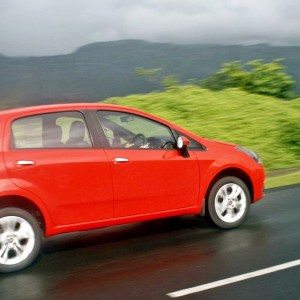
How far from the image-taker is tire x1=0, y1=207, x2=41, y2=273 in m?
6.97

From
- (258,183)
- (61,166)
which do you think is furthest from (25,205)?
(258,183)

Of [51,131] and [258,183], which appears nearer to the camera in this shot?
[51,131]

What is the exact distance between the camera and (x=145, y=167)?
305 inches

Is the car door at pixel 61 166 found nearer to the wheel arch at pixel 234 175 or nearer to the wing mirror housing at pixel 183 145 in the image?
the wing mirror housing at pixel 183 145

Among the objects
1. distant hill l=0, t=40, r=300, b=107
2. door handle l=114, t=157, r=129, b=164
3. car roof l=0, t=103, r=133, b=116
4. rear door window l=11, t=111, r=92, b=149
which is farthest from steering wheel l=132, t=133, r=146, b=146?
distant hill l=0, t=40, r=300, b=107

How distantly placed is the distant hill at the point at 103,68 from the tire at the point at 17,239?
32.9 ft

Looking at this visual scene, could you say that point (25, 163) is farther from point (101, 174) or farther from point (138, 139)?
point (138, 139)

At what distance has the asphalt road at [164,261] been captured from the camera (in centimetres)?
621

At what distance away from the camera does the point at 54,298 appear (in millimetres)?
6133

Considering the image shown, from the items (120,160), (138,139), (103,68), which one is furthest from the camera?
(103,68)

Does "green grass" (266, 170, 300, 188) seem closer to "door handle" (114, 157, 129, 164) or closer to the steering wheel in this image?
the steering wheel

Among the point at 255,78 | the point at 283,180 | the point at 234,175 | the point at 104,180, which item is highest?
the point at 255,78

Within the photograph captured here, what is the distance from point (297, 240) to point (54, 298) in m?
2.81

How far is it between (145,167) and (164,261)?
3.60 ft
